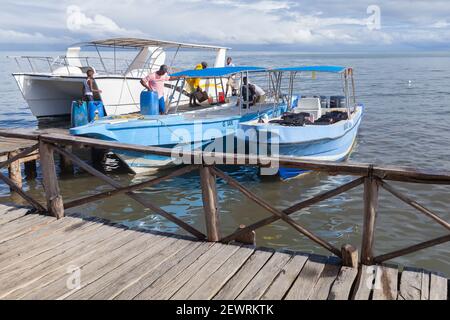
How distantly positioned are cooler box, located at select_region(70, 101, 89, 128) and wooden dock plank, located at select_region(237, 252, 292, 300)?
371 inches

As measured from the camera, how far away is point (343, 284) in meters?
3.78

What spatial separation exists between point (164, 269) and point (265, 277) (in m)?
0.95

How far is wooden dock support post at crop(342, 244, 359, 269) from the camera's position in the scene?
404 centimetres

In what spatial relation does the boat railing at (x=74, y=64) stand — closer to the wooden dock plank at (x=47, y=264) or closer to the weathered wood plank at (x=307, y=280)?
the wooden dock plank at (x=47, y=264)

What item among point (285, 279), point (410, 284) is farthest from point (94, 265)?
point (410, 284)

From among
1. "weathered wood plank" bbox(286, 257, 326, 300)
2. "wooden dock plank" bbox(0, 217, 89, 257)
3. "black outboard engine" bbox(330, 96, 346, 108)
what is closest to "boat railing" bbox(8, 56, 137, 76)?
"black outboard engine" bbox(330, 96, 346, 108)

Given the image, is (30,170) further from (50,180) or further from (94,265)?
(94,265)

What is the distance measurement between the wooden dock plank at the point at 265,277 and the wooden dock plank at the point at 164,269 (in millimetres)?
706

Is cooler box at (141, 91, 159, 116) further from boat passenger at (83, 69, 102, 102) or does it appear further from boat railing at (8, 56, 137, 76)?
boat railing at (8, 56, 137, 76)

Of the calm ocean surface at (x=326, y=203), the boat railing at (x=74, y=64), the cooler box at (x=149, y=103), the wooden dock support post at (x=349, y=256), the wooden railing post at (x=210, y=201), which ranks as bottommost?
the calm ocean surface at (x=326, y=203)

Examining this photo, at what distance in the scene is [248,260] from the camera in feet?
14.1

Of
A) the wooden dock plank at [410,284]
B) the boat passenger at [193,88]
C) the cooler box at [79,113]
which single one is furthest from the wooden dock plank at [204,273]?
the boat passenger at [193,88]

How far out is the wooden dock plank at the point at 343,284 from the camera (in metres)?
3.62

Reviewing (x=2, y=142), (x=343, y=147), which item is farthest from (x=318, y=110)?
(x=2, y=142)
